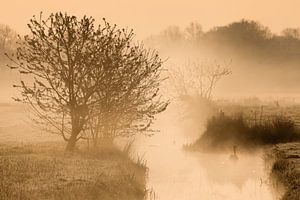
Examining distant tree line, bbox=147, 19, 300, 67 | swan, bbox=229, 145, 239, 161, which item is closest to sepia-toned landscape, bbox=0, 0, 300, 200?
swan, bbox=229, 145, 239, 161

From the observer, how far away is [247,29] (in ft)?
408

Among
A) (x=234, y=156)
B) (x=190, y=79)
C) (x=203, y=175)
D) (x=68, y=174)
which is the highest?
(x=190, y=79)

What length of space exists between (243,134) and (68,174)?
1599cm

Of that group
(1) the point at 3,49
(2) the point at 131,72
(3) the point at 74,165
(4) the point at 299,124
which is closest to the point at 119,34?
(2) the point at 131,72

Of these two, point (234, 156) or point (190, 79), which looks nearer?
point (234, 156)

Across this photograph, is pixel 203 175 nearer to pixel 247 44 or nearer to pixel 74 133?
pixel 74 133

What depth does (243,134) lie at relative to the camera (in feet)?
107

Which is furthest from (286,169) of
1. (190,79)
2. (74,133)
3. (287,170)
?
(190,79)

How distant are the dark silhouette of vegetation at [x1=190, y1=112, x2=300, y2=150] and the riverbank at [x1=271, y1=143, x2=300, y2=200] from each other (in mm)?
2973

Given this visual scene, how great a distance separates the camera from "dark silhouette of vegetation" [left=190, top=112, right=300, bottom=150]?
31297 millimetres

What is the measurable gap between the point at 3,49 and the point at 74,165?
103 m

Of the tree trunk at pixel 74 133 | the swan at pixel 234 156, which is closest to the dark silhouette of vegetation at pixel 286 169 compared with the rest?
the swan at pixel 234 156

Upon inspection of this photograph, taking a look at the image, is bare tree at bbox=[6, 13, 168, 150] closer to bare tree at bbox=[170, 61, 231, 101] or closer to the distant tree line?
bare tree at bbox=[170, 61, 231, 101]

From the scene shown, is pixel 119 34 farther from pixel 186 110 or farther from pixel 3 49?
pixel 3 49
